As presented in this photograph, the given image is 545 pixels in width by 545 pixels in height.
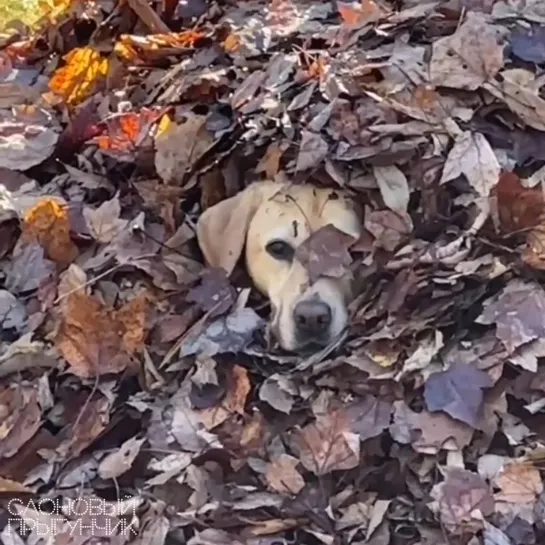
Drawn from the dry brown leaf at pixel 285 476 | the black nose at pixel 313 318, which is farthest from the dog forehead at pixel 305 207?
the dry brown leaf at pixel 285 476

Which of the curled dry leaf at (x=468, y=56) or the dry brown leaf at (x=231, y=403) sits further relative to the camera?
the curled dry leaf at (x=468, y=56)

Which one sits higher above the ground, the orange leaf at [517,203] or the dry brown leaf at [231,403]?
the orange leaf at [517,203]

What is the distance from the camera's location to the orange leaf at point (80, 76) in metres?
3.69

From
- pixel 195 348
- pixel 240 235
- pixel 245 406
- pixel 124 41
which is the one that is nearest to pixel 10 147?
pixel 124 41

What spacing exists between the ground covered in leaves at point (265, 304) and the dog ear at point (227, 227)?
65 mm

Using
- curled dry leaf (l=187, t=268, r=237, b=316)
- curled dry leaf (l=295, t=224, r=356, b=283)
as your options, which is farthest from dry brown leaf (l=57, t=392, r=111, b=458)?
curled dry leaf (l=295, t=224, r=356, b=283)

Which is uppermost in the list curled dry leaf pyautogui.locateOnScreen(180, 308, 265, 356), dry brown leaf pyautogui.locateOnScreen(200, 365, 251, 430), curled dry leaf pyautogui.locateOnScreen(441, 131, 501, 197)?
curled dry leaf pyautogui.locateOnScreen(441, 131, 501, 197)

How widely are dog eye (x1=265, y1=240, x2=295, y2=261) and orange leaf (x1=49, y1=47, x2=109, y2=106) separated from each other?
902 mm

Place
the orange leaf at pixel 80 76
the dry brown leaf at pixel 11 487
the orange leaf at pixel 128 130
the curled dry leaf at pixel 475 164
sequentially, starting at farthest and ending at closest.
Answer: the orange leaf at pixel 80 76 → the orange leaf at pixel 128 130 → the curled dry leaf at pixel 475 164 → the dry brown leaf at pixel 11 487

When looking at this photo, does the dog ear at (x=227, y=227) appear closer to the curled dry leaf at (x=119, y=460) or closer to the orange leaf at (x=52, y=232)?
the orange leaf at (x=52, y=232)

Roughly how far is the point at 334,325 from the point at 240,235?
0.42m

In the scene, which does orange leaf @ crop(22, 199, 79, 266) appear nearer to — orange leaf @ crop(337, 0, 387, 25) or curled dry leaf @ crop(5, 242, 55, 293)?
curled dry leaf @ crop(5, 242, 55, 293)

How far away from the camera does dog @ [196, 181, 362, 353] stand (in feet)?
9.82

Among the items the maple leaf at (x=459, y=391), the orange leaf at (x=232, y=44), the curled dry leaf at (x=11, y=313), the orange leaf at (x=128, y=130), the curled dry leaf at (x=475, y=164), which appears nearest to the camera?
the maple leaf at (x=459, y=391)
